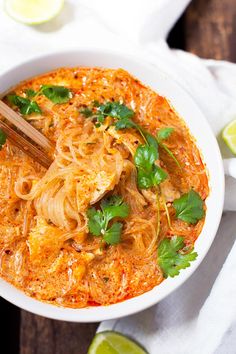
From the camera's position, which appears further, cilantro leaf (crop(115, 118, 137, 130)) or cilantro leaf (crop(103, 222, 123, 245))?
cilantro leaf (crop(115, 118, 137, 130))

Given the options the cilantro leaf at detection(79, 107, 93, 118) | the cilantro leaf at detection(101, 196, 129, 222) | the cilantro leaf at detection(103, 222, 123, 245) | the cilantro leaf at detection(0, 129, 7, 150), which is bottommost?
the cilantro leaf at detection(103, 222, 123, 245)

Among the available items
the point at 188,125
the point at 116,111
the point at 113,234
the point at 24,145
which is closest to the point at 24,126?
the point at 24,145

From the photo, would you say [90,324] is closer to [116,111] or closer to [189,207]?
Answer: [189,207]

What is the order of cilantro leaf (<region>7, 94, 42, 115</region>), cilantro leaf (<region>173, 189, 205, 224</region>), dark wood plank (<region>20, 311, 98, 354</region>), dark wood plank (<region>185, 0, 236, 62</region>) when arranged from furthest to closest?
dark wood plank (<region>185, 0, 236, 62</region>), dark wood plank (<region>20, 311, 98, 354</region>), cilantro leaf (<region>7, 94, 42, 115</region>), cilantro leaf (<region>173, 189, 205, 224</region>)

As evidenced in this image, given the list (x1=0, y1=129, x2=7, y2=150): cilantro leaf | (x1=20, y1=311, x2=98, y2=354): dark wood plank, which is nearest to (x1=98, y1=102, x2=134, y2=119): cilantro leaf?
→ (x1=0, y1=129, x2=7, y2=150): cilantro leaf

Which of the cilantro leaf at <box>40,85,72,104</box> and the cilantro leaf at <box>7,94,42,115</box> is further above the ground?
the cilantro leaf at <box>40,85,72,104</box>

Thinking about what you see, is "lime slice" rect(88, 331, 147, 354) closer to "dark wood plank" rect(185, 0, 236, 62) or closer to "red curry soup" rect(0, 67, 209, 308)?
"red curry soup" rect(0, 67, 209, 308)
